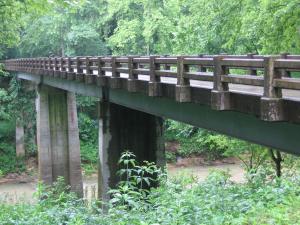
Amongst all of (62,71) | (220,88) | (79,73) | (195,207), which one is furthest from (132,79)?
(62,71)

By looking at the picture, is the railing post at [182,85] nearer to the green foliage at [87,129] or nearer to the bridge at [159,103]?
the bridge at [159,103]

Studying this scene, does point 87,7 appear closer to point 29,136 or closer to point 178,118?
point 29,136

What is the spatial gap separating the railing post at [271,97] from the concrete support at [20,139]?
34.8 metres

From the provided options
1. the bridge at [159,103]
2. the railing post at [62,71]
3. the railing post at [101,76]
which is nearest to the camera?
the bridge at [159,103]

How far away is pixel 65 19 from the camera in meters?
41.8

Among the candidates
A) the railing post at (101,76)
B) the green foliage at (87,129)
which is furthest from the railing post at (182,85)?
the green foliage at (87,129)

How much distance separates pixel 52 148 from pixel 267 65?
24.1 m

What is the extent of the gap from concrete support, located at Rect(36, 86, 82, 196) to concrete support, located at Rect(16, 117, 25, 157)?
1097 centimetres

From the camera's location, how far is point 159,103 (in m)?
11.8

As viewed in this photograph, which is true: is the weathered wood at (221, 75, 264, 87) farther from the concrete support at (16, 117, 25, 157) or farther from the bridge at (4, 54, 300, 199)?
the concrete support at (16, 117, 25, 157)

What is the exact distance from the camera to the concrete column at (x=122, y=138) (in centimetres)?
1641

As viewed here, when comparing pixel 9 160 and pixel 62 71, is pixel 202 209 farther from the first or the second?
pixel 9 160

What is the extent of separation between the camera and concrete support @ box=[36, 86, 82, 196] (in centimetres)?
2905

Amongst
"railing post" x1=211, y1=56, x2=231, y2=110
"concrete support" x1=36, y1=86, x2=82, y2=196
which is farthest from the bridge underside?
"concrete support" x1=36, y1=86, x2=82, y2=196
